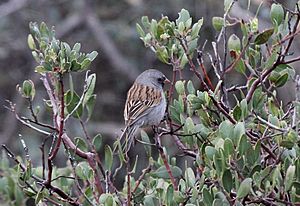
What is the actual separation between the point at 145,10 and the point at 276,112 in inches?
184

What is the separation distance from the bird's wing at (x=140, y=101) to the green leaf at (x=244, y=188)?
1809mm

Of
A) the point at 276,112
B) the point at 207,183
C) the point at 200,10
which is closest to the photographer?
the point at 207,183

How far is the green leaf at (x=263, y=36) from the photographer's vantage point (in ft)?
9.45

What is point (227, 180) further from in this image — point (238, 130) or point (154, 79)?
point (154, 79)

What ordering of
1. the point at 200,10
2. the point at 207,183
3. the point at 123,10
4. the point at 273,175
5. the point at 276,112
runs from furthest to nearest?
the point at 123,10
the point at 200,10
the point at 276,112
the point at 207,183
the point at 273,175

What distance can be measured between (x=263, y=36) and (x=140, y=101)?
180 cm

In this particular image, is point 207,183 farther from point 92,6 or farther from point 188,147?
point 92,6

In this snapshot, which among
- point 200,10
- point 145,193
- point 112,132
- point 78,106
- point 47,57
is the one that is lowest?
point 112,132

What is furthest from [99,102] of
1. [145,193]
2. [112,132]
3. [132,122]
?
[145,193]

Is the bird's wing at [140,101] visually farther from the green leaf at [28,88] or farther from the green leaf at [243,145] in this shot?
the green leaf at [243,145]

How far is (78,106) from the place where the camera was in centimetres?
297

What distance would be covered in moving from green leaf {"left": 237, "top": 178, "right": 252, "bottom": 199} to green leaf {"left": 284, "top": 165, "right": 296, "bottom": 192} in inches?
4.3

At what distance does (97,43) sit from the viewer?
7617mm

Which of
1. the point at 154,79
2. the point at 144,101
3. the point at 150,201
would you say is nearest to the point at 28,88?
the point at 150,201
